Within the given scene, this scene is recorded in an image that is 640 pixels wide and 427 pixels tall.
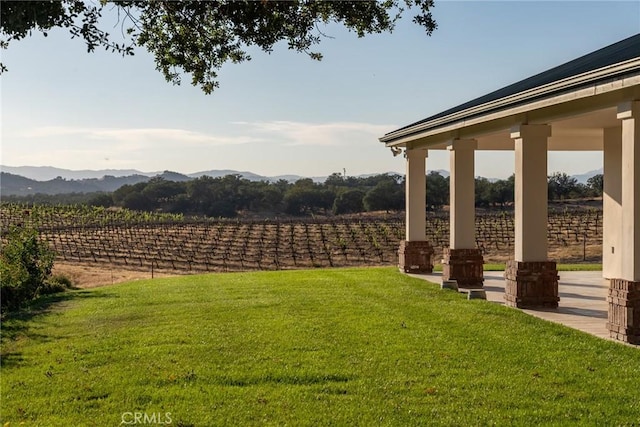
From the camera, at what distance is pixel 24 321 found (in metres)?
9.88

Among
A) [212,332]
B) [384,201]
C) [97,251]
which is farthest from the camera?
[384,201]

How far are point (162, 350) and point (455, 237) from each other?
6.98 meters

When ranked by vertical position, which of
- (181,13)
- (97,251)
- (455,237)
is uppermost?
(181,13)

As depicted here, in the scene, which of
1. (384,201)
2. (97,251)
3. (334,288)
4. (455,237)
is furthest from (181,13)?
(384,201)

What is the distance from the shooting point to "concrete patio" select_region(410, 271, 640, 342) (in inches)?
329

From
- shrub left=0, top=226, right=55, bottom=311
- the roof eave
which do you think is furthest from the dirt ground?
the roof eave

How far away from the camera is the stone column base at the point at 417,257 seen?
14.5 metres

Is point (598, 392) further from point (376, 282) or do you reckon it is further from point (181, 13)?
point (376, 282)

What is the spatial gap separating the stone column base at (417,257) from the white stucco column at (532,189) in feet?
16.2

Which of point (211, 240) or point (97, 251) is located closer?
point (97, 251)

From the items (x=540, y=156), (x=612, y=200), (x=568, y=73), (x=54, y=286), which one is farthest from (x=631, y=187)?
(x=54, y=286)

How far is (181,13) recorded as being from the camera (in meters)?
6.47

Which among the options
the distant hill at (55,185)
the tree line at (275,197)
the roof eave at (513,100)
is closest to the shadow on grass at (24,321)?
the roof eave at (513,100)

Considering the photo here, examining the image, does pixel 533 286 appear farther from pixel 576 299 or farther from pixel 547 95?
pixel 547 95
